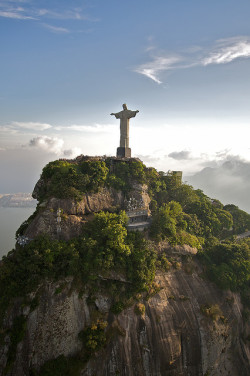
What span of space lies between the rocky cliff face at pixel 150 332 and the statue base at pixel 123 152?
1871cm

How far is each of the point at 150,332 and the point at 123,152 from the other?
24.5 m

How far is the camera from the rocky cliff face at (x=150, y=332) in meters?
18.3

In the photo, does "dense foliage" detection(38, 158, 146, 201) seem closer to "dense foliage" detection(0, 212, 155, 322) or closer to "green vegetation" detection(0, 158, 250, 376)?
"green vegetation" detection(0, 158, 250, 376)

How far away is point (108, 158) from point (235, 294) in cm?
2543

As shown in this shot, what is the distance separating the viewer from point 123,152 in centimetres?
3309

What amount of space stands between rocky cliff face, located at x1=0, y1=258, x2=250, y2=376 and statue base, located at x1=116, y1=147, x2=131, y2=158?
1871 centimetres

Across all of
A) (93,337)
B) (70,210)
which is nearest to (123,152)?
(70,210)

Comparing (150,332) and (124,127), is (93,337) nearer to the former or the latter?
(150,332)

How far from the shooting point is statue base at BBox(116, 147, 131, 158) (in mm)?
33062

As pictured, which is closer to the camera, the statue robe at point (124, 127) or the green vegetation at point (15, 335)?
the green vegetation at point (15, 335)

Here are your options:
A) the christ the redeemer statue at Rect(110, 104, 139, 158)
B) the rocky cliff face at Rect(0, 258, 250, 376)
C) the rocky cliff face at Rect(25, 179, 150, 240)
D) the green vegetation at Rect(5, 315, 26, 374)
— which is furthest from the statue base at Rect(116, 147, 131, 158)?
the green vegetation at Rect(5, 315, 26, 374)

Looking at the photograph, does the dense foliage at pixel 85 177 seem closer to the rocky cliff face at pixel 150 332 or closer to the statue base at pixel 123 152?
the statue base at pixel 123 152

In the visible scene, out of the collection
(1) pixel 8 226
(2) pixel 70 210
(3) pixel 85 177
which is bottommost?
(1) pixel 8 226

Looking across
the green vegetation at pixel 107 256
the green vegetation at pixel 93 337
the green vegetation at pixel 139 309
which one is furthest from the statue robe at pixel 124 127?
the green vegetation at pixel 93 337
